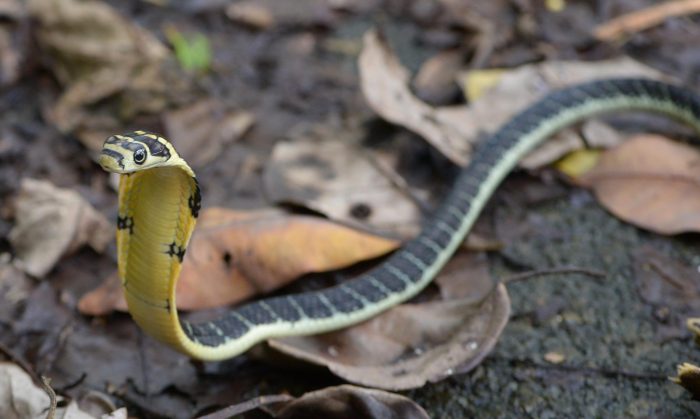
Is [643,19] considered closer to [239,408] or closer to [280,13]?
[280,13]

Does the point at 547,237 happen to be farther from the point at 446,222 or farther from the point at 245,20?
the point at 245,20

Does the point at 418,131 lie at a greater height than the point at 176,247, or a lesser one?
lesser

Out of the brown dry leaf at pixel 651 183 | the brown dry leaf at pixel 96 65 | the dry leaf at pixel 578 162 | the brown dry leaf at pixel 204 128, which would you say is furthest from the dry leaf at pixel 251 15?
the brown dry leaf at pixel 651 183

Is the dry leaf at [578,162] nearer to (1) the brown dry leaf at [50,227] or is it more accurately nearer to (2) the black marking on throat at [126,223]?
(1) the brown dry leaf at [50,227]

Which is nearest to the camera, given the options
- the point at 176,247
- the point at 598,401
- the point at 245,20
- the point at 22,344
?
the point at 176,247

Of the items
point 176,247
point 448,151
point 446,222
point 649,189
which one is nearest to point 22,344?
point 176,247

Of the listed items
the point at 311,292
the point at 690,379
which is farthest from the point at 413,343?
the point at 690,379

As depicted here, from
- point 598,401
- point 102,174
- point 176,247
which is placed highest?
Answer: point 176,247

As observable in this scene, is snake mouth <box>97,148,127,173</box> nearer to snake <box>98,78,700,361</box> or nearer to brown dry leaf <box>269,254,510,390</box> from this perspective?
snake <box>98,78,700,361</box>
